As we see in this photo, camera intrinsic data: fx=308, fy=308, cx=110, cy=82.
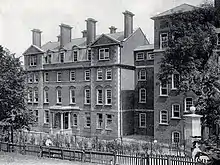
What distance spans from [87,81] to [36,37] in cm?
1098

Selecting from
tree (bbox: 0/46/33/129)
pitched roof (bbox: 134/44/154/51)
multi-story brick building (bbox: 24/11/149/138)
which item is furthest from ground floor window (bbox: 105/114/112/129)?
tree (bbox: 0/46/33/129)

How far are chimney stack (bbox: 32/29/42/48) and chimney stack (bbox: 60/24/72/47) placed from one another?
3873 millimetres

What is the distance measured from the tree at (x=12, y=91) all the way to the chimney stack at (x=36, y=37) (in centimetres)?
2114

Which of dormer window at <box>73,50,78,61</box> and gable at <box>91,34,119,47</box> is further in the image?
dormer window at <box>73,50,78,61</box>

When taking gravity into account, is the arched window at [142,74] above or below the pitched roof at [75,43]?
below

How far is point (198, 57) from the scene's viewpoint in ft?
76.4

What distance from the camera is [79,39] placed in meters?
39.4

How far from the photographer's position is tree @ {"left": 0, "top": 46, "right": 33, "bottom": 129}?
18688 mm

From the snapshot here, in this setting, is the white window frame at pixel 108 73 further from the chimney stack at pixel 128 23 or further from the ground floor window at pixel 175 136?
the ground floor window at pixel 175 136

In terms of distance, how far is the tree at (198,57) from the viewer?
21500 millimetres

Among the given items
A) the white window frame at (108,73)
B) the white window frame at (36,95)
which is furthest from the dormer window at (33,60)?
the white window frame at (108,73)

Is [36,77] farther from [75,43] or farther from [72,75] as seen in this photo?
[75,43]

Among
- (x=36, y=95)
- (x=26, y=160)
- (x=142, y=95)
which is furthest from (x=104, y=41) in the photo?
(x=26, y=160)

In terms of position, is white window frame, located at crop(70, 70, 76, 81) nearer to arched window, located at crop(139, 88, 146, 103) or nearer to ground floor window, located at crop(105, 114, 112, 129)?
ground floor window, located at crop(105, 114, 112, 129)
